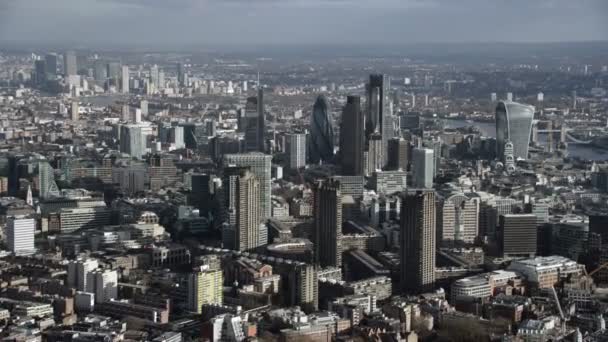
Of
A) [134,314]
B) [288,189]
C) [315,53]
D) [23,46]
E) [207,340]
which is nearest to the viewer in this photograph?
[207,340]

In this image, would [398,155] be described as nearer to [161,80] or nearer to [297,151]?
[297,151]

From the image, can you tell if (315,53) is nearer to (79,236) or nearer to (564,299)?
(79,236)

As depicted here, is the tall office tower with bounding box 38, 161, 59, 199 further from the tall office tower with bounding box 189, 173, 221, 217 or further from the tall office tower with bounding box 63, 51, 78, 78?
the tall office tower with bounding box 63, 51, 78, 78

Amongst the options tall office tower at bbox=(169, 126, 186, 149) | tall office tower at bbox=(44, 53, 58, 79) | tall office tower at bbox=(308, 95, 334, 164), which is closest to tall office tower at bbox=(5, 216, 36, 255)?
tall office tower at bbox=(308, 95, 334, 164)

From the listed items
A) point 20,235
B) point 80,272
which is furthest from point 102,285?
point 20,235

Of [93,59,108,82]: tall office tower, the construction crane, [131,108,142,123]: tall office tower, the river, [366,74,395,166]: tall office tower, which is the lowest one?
the construction crane

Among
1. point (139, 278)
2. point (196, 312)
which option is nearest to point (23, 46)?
point (139, 278)

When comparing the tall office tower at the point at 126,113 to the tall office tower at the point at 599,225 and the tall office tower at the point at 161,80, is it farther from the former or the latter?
the tall office tower at the point at 599,225
